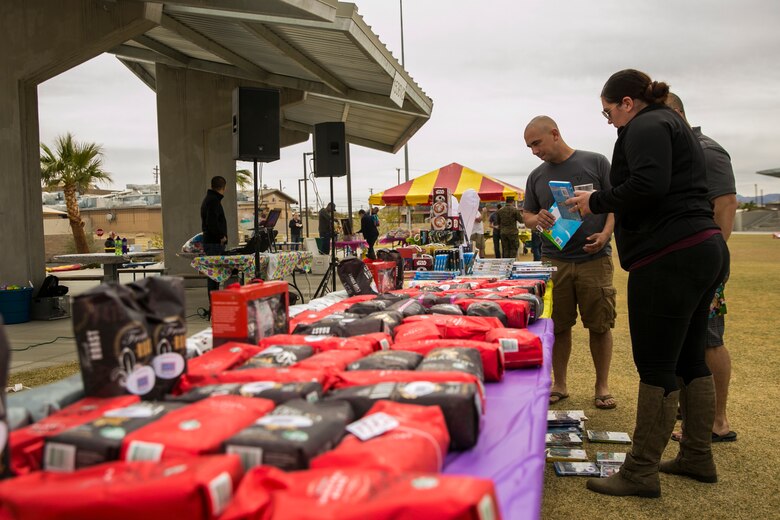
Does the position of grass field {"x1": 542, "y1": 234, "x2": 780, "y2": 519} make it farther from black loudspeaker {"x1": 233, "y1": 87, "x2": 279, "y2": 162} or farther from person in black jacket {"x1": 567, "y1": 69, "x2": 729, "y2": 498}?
black loudspeaker {"x1": 233, "y1": 87, "x2": 279, "y2": 162}

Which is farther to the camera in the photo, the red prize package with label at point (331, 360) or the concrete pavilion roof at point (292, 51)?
the concrete pavilion roof at point (292, 51)

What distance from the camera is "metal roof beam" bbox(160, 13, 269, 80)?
27.5 ft

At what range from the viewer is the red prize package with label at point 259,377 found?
1560 millimetres

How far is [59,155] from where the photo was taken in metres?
21.8

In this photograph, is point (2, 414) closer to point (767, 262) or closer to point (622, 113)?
point (622, 113)

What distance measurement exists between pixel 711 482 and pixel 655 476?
1.42 ft

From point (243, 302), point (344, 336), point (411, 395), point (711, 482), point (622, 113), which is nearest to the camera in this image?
point (411, 395)

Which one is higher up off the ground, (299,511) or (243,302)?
(243,302)

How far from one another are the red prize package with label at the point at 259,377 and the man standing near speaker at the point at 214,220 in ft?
21.6

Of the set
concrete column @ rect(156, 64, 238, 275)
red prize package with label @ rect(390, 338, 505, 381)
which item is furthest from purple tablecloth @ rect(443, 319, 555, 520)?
concrete column @ rect(156, 64, 238, 275)

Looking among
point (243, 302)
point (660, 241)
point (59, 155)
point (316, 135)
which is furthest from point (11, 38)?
point (59, 155)

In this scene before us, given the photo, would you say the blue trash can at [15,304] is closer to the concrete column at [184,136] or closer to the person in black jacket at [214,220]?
the person in black jacket at [214,220]

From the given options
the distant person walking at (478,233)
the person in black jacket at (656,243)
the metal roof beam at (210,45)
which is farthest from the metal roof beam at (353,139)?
the person in black jacket at (656,243)

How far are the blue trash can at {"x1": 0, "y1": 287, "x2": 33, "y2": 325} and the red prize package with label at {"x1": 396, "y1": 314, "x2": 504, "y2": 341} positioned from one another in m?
6.80
